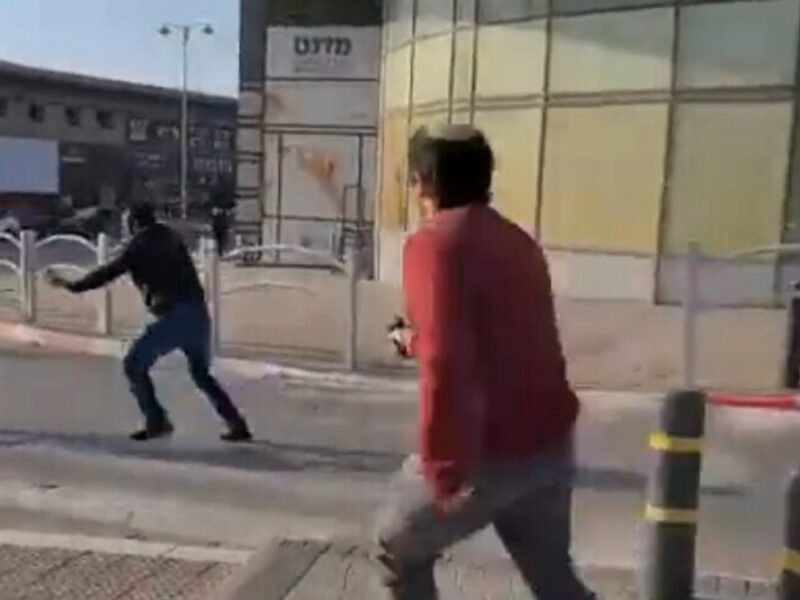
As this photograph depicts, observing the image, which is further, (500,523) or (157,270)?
(157,270)

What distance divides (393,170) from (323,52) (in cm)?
773

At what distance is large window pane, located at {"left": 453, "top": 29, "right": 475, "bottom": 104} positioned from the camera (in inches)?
803

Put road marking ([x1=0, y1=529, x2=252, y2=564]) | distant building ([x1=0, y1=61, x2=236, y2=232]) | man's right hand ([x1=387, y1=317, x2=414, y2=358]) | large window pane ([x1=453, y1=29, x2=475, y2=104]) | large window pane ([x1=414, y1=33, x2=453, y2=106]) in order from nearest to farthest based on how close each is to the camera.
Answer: man's right hand ([x1=387, y1=317, x2=414, y2=358])
road marking ([x1=0, y1=529, x2=252, y2=564])
large window pane ([x1=453, y1=29, x2=475, y2=104])
large window pane ([x1=414, y1=33, x2=453, y2=106])
distant building ([x1=0, y1=61, x2=236, y2=232])

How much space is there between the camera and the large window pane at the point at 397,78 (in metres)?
23.3

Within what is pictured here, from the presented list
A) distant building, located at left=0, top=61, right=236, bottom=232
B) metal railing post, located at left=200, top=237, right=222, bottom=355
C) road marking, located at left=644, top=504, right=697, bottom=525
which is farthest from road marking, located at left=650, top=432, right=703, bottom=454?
distant building, located at left=0, top=61, right=236, bottom=232

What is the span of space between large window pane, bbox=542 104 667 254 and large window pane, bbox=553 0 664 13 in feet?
4.28

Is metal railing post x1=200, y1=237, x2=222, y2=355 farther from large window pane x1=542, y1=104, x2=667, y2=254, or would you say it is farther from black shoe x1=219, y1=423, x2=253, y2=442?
large window pane x1=542, y1=104, x2=667, y2=254

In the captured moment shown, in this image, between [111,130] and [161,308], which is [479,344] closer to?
[161,308]

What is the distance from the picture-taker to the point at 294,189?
30.4 metres

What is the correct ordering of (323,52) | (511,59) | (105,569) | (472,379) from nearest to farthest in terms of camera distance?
(472,379)
(105,569)
(511,59)
(323,52)

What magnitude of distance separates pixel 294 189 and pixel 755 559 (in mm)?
24413

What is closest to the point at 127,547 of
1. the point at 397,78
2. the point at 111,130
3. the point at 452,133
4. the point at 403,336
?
the point at 403,336

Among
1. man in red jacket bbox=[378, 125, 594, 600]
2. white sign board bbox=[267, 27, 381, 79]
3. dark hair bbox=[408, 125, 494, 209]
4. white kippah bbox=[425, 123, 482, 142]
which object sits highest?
white sign board bbox=[267, 27, 381, 79]

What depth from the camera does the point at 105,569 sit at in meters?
6.02
